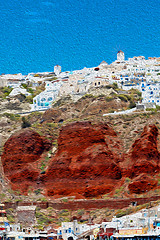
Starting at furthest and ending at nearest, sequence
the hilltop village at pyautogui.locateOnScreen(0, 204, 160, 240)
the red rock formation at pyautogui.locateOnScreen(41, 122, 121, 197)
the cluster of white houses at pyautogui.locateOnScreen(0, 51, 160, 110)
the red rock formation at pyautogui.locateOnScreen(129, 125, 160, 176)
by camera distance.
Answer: the cluster of white houses at pyautogui.locateOnScreen(0, 51, 160, 110)
the red rock formation at pyautogui.locateOnScreen(41, 122, 121, 197)
the red rock formation at pyautogui.locateOnScreen(129, 125, 160, 176)
the hilltop village at pyautogui.locateOnScreen(0, 204, 160, 240)

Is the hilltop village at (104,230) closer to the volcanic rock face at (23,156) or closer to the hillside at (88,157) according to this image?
the hillside at (88,157)

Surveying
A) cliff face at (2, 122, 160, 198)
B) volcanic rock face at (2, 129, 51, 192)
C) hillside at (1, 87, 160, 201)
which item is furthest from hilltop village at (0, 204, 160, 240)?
volcanic rock face at (2, 129, 51, 192)

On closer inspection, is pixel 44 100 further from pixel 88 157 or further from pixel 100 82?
pixel 88 157

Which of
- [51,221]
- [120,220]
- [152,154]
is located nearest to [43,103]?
[152,154]

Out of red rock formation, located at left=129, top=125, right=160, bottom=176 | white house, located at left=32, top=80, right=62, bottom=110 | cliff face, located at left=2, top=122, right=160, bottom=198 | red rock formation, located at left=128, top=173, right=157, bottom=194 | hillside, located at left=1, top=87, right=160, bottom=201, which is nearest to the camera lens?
red rock formation, located at left=128, top=173, right=157, bottom=194

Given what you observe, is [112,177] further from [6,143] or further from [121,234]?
[121,234]

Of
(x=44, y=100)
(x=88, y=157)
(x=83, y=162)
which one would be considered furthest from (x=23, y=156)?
(x=44, y=100)

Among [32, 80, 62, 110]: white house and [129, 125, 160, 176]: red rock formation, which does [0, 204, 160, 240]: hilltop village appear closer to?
[129, 125, 160, 176]: red rock formation

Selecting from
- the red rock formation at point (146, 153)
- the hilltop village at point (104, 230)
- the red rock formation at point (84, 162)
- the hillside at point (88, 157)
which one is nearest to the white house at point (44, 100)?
the hillside at point (88, 157)
